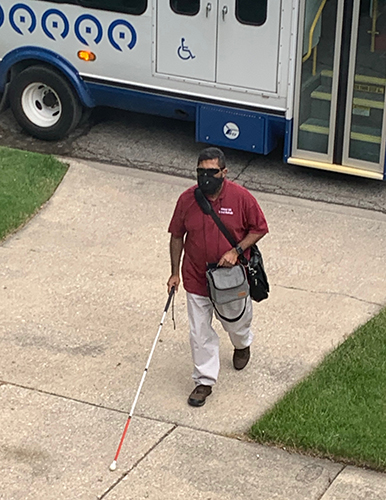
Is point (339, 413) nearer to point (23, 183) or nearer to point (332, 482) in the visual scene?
point (332, 482)

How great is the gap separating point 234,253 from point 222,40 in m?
4.14

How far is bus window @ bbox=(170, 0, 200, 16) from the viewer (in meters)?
9.70

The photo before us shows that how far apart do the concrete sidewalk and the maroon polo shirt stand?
101 cm

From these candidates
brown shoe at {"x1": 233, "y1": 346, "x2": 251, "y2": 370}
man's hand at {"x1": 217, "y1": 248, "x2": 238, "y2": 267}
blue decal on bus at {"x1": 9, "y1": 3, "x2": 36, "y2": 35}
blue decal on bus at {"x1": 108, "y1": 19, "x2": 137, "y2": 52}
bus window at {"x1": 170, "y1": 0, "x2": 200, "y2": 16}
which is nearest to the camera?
man's hand at {"x1": 217, "y1": 248, "x2": 238, "y2": 267}

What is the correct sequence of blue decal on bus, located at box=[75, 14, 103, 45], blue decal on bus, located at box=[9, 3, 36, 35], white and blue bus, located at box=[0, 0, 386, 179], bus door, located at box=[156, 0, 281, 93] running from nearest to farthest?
white and blue bus, located at box=[0, 0, 386, 179]
bus door, located at box=[156, 0, 281, 93]
blue decal on bus, located at box=[75, 14, 103, 45]
blue decal on bus, located at box=[9, 3, 36, 35]

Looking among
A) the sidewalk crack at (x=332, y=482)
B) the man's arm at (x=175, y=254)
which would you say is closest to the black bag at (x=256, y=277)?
the man's arm at (x=175, y=254)

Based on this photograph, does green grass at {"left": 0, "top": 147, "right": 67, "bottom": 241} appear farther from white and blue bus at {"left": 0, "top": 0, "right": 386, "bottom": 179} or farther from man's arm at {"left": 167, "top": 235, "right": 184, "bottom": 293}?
man's arm at {"left": 167, "top": 235, "right": 184, "bottom": 293}

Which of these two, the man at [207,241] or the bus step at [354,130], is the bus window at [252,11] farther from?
the man at [207,241]

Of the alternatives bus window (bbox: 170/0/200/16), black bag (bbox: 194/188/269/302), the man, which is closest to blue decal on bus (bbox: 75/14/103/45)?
bus window (bbox: 170/0/200/16)

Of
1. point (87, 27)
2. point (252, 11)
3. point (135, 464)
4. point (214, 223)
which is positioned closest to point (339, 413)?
point (135, 464)

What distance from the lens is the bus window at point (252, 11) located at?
30.8 feet

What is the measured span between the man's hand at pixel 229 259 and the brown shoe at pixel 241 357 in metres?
0.89

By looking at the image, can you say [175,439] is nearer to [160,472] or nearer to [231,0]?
[160,472]

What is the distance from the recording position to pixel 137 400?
21.2 feet
